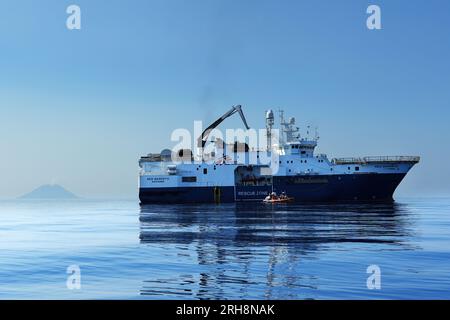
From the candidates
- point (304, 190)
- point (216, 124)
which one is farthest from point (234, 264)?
point (216, 124)

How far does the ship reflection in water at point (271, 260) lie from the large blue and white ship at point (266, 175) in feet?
163

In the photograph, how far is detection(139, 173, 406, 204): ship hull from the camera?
296ft

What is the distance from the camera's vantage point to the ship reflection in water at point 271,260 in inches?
664

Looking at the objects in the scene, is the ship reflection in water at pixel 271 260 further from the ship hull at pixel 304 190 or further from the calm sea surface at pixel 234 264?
the ship hull at pixel 304 190

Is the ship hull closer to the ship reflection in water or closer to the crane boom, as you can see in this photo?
the crane boom

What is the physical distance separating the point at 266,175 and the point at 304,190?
7600 millimetres

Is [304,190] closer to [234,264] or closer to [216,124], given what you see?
[216,124]

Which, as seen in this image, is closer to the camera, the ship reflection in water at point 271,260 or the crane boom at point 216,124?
the ship reflection in water at point 271,260

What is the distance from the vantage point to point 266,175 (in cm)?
9544

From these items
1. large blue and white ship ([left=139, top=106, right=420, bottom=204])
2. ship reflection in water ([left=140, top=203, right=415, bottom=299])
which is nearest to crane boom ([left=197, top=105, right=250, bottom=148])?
large blue and white ship ([left=139, top=106, right=420, bottom=204])

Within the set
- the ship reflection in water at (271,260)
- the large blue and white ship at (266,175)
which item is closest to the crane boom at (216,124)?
the large blue and white ship at (266,175)

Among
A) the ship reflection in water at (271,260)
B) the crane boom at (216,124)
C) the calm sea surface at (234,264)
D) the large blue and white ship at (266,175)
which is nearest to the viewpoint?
the ship reflection in water at (271,260)
